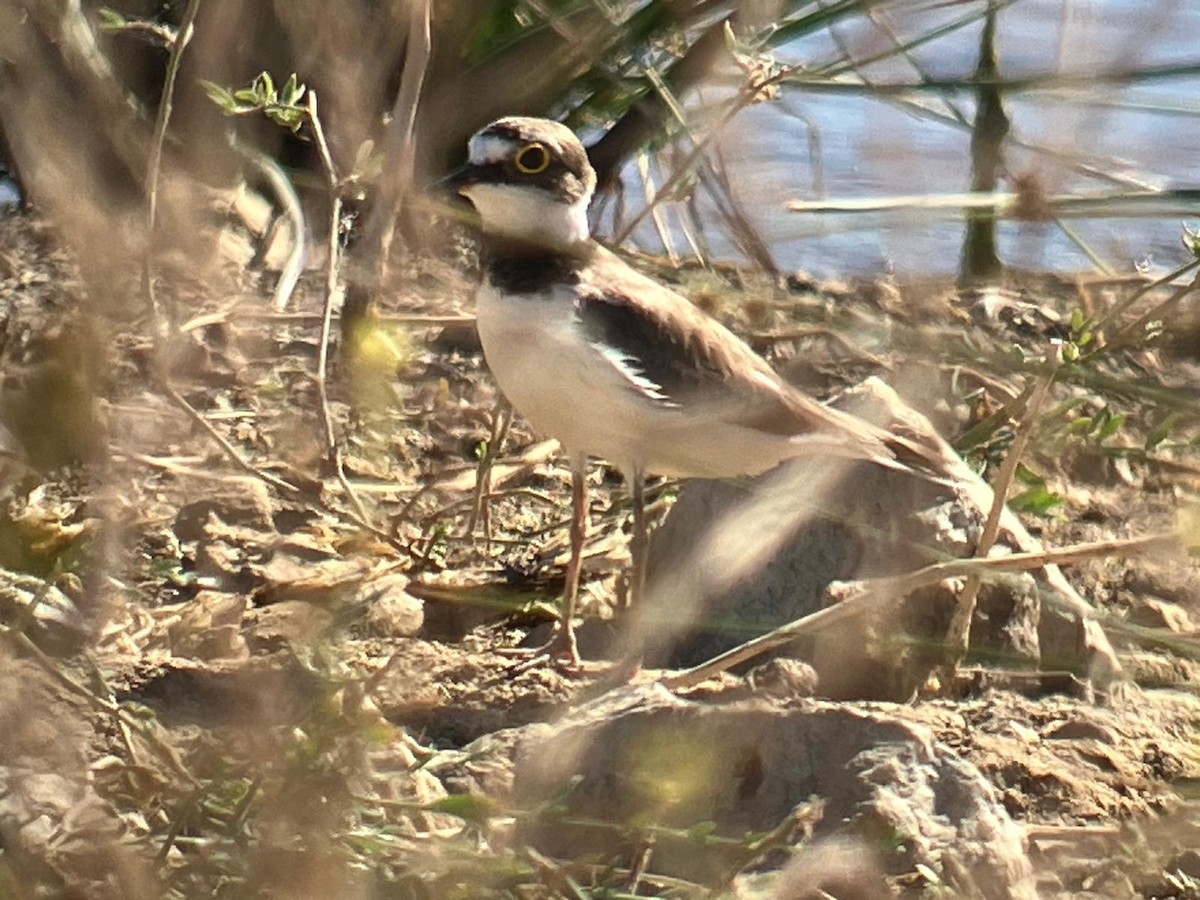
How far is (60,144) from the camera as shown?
7.84 ft

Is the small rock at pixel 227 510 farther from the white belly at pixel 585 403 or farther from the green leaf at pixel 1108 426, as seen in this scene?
the green leaf at pixel 1108 426

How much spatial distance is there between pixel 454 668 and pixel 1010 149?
7.40 feet

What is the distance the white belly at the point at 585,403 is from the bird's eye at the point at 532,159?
1.26 ft

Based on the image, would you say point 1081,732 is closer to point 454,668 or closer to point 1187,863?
point 1187,863

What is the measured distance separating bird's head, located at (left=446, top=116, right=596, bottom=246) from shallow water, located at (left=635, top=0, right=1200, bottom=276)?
231 centimetres

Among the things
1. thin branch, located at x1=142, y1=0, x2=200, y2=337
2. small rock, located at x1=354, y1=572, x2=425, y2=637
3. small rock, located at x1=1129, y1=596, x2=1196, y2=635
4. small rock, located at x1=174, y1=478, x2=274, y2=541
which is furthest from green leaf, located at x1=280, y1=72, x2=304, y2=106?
Result: small rock, located at x1=1129, y1=596, x2=1196, y2=635

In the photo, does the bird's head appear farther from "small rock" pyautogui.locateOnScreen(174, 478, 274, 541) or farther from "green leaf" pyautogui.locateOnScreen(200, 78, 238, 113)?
"green leaf" pyautogui.locateOnScreen(200, 78, 238, 113)

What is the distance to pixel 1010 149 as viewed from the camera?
2.84 m

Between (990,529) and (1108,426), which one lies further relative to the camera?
(990,529)

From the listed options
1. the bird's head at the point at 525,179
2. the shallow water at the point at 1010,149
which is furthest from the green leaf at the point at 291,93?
the bird's head at the point at 525,179

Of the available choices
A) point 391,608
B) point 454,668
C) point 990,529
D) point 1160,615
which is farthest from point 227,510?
point 1160,615

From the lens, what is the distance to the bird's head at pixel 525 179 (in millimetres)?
5117

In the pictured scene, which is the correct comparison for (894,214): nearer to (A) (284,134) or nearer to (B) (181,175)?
(B) (181,175)

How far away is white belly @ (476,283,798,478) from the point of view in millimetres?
→ 4852
